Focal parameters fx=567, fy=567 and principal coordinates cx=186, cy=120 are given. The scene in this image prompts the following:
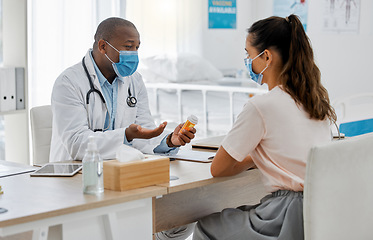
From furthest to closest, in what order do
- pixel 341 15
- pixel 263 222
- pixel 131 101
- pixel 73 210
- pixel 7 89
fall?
1. pixel 341 15
2. pixel 7 89
3. pixel 131 101
4. pixel 263 222
5. pixel 73 210

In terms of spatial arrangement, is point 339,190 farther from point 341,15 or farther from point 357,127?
point 341,15

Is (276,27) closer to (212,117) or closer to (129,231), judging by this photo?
(129,231)

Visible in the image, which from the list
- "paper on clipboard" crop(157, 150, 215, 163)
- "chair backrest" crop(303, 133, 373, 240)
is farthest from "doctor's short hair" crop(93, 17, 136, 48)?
"chair backrest" crop(303, 133, 373, 240)

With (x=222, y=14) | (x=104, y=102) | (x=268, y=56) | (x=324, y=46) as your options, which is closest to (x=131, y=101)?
(x=104, y=102)

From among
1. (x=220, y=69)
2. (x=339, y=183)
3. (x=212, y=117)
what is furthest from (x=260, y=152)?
(x=220, y=69)

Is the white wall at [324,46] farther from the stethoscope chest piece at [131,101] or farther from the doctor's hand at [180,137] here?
the doctor's hand at [180,137]

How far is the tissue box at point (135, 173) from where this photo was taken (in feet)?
5.87

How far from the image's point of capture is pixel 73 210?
63.1 inches

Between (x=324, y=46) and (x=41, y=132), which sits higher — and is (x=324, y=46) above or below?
above

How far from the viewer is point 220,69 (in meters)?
5.36

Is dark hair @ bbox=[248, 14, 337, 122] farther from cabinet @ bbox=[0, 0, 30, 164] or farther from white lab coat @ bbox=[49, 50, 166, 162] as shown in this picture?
cabinet @ bbox=[0, 0, 30, 164]

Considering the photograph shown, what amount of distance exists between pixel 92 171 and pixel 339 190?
778 millimetres

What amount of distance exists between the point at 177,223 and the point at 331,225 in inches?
24.1

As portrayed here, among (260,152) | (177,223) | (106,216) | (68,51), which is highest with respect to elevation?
(68,51)
